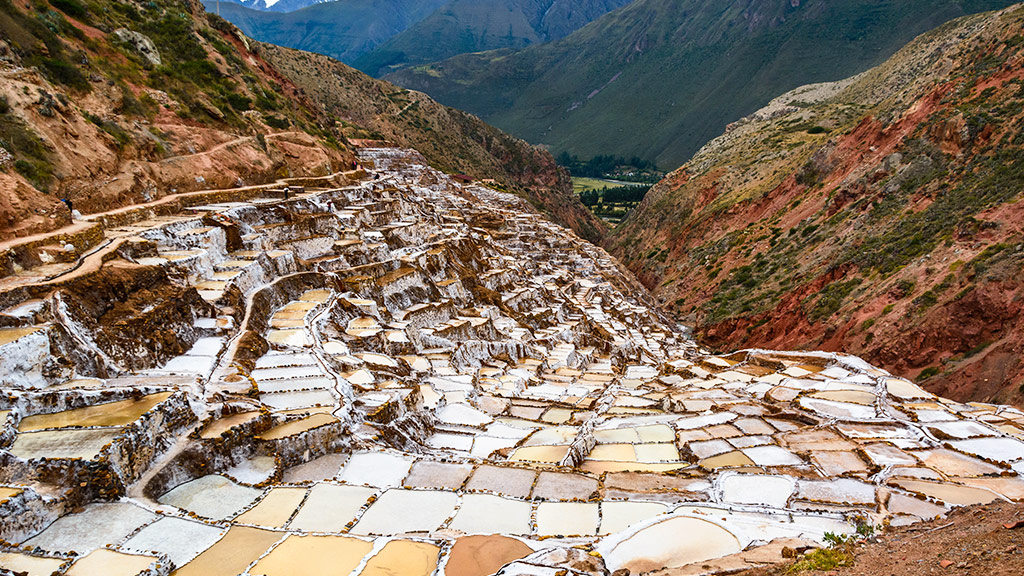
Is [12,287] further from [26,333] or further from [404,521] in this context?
[404,521]

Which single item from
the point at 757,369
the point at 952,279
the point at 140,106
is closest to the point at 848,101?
the point at 952,279

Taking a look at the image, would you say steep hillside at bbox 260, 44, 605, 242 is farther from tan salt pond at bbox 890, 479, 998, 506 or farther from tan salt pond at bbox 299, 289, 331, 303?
tan salt pond at bbox 890, 479, 998, 506

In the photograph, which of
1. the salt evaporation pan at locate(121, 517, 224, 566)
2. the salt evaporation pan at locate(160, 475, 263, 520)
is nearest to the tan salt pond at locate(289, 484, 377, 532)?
the salt evaporation pan at locate(160, 475, 263, 520)

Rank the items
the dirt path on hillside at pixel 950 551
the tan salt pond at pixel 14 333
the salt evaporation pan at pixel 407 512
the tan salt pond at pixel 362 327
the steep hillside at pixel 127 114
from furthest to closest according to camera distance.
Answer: the tan salt pond at pixel 362 327 → the steep hillside at pixel 127 114 → the tan salt pond at pixel 14 333 → the salt evaporation pan at pixel 407 512 → the dirt path on hillside at pixel 950 551

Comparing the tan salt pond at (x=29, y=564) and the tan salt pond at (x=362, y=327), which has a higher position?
the tan salt pond at (x=362, y=327)

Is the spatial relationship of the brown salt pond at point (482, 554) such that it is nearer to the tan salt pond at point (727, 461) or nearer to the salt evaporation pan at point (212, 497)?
the salt evaporation pan at point (212, 497)

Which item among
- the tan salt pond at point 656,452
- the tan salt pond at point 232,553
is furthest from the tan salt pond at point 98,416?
the tan salt pond at point 656,452
